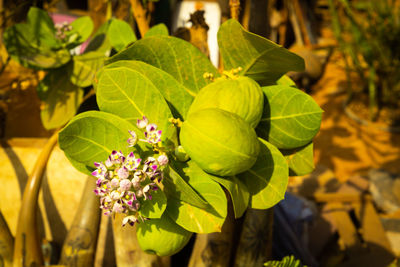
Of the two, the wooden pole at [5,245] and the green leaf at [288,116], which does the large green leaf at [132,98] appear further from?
the wooden pole at [5,245]

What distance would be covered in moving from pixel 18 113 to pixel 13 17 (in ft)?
1.25

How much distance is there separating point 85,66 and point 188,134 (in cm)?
51

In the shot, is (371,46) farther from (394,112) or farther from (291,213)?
(291,213)

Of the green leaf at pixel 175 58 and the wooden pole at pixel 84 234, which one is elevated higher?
the green leaf at pixel 175 58

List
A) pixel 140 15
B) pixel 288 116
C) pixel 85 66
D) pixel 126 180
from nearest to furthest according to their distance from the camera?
pixel 126 180, pixel 288 116, pixel 140 15, pixel 85 66

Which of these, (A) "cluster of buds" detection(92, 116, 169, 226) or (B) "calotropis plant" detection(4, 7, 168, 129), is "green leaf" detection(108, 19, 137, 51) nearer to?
(B) "calotropis plant" detection(4, 7, 168, 129)

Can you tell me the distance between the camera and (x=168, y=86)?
42 cm

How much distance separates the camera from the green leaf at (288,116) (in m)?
0.43

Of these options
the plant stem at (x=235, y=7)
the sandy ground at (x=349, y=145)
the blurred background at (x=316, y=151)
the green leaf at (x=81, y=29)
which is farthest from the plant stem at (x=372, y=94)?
the plant stem at (x=235, y=7)

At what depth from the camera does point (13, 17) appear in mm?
1070

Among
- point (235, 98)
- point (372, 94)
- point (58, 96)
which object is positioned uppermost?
point (235, 98)

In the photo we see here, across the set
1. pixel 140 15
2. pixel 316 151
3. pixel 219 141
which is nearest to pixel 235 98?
pixel 219 141

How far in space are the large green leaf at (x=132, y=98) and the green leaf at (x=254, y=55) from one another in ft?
0.36

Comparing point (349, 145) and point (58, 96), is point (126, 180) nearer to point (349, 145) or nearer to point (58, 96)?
point (58, 96)
